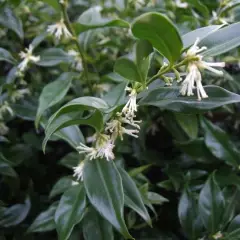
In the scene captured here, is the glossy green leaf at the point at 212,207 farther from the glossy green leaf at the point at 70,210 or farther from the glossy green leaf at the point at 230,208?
the glossy green leaf at the point at 70,210

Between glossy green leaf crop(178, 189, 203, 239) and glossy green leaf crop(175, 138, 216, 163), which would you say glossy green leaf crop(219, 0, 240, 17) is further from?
glossy green leaf crop(178, 189, 203, 239)

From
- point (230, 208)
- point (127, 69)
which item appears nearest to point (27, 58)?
point (127, 69)

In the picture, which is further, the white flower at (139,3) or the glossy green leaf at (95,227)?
→ the white flower at (139,3)

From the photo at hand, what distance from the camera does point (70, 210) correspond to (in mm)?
826

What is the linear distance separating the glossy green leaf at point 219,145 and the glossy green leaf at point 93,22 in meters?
0.28

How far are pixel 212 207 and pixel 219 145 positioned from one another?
6.2 inches

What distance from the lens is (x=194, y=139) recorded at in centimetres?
101

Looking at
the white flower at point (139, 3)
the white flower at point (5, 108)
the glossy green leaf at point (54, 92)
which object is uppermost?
the glossy green leaf at point (54, 92)

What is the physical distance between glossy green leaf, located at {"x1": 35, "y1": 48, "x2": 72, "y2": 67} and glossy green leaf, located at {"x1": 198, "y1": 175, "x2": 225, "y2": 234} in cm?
44

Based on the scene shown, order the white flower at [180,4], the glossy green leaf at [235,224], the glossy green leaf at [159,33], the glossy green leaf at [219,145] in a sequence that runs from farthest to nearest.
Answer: the white flower at [180,4] < the glossy green leaf at [219,145] < the glossy green leaf at [235,224] < the glossy green leaf at [159,33]

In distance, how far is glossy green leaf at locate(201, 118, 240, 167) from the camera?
99 cm

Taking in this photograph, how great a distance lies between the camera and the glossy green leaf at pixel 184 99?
696 millimetres

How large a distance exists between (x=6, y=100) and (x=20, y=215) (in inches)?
10.9

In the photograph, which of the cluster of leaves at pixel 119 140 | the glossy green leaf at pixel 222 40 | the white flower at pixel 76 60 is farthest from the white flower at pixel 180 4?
the glossy green leaf at pixel 222 40
